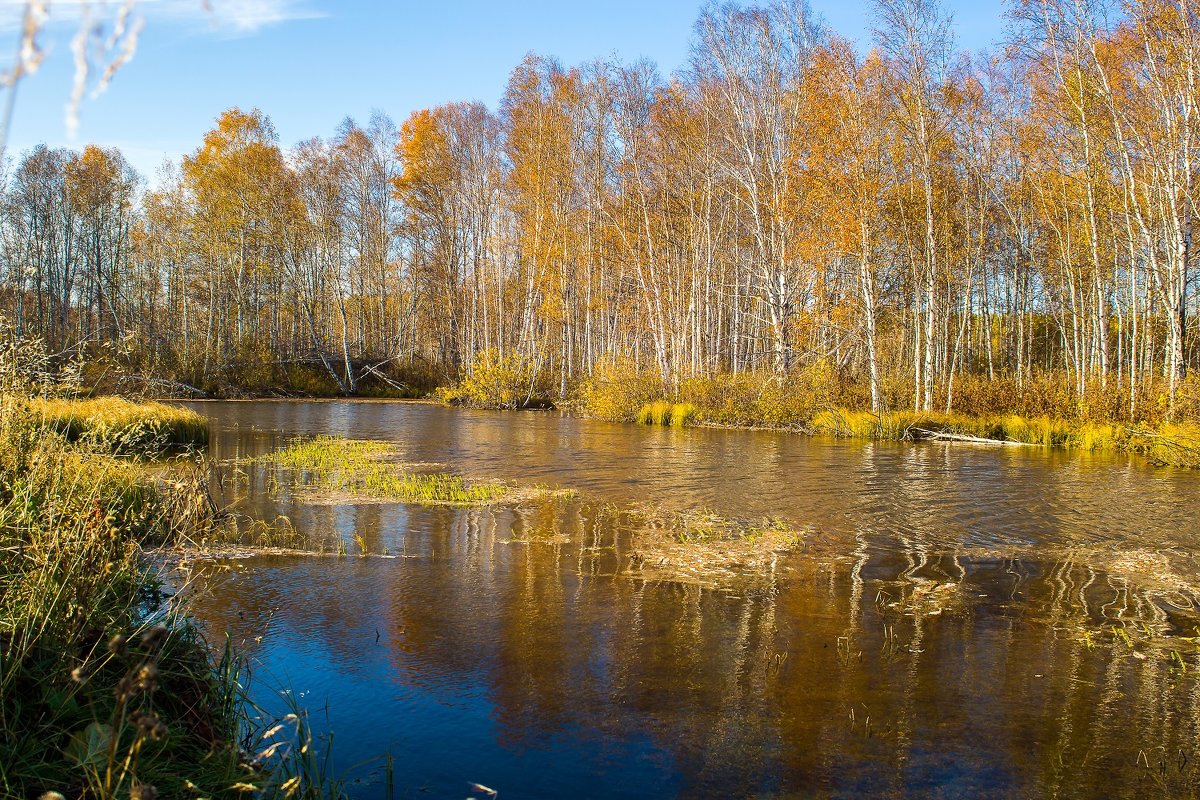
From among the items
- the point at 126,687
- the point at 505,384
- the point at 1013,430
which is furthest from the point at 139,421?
the point at 505,384

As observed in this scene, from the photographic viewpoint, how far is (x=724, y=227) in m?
31.8

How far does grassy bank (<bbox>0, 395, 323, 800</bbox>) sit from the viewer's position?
2.74m

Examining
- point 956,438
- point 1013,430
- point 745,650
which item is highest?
point 1013,430

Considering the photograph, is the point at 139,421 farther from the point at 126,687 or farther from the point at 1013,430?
the point at 1013,430

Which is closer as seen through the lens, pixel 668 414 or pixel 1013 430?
pixel 1013 430

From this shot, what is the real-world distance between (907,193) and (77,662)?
85.2ft

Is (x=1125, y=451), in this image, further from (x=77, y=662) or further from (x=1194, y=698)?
(x=77, y=662)

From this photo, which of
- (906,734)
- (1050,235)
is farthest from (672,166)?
(906,734)

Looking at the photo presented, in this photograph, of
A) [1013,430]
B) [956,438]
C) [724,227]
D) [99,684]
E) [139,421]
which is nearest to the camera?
[99,684]

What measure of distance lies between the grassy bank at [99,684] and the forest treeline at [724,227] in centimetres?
525

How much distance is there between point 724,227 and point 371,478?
73.0 ft

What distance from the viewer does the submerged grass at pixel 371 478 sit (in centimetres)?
1138

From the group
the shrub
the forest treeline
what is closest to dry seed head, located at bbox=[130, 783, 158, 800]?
the forest treeline

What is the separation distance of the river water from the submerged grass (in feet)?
2.22
